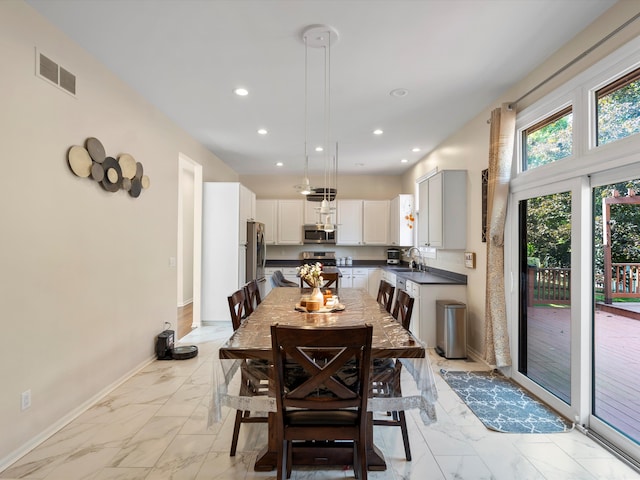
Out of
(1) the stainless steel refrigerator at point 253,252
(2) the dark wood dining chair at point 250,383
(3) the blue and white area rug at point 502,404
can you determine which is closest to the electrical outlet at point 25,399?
(2) the dark wood dining chair at point 250,383

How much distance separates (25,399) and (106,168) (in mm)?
1800

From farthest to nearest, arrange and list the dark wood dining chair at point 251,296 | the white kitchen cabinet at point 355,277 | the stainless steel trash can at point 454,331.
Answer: the white kitchen cabinet at point 355,277, the stainless steel trash can at point 454,331, the dark wood dining chair at point 251,296

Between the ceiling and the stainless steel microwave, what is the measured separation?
2.98m

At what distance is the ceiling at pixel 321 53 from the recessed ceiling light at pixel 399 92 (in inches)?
2.5

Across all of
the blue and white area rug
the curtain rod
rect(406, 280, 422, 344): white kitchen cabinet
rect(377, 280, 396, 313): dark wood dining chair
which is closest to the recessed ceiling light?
the curtain rod

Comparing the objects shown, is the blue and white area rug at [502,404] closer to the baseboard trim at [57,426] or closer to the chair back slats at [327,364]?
the chair back slats at [327,364]

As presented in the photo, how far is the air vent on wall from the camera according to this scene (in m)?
2.27

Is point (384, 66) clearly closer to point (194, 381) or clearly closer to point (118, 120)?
point (118, 120)

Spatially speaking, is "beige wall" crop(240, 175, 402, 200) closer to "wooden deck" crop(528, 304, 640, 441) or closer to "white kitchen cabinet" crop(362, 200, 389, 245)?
"white kitchen cabinet" crop(362, 200, 389, 245)

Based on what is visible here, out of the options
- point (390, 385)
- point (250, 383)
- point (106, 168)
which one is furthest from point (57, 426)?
point (390, 385)

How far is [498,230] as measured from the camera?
10.9ft

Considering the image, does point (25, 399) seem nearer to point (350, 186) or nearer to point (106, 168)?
point (106, 168)

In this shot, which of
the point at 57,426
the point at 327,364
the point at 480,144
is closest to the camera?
the point at 327,364

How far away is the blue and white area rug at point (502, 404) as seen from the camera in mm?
2476
